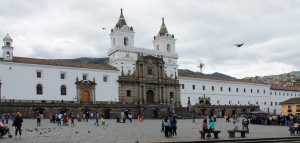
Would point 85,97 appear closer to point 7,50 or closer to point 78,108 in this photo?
point 78,108

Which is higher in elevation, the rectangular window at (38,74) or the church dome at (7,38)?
the church dome at (7,38)

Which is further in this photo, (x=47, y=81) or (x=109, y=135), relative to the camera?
(x=47, y=81)

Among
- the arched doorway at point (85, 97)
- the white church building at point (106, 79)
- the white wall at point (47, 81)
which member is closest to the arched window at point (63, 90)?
the white church building at point (106, 79)

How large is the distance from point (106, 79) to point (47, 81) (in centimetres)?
989

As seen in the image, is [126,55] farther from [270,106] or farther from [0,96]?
[270,106]

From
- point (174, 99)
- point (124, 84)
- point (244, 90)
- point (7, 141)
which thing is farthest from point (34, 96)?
point (244, 90)

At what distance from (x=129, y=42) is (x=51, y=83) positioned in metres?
16.3

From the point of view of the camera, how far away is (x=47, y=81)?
171 feet

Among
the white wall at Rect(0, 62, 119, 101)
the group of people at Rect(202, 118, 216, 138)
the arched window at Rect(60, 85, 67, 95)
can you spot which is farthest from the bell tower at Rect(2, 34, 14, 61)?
the group of people at Rect(202, 118, 216, 138)

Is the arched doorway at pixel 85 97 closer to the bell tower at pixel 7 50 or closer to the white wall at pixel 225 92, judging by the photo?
the bell tower at pixel 7 50

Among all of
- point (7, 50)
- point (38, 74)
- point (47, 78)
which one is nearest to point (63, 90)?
point (47, 78)

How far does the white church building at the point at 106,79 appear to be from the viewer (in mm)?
49594

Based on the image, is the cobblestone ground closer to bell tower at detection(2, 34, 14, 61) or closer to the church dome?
bell tower at detection(2, 34, 14, 61)

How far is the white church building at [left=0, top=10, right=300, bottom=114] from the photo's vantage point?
163 ft
